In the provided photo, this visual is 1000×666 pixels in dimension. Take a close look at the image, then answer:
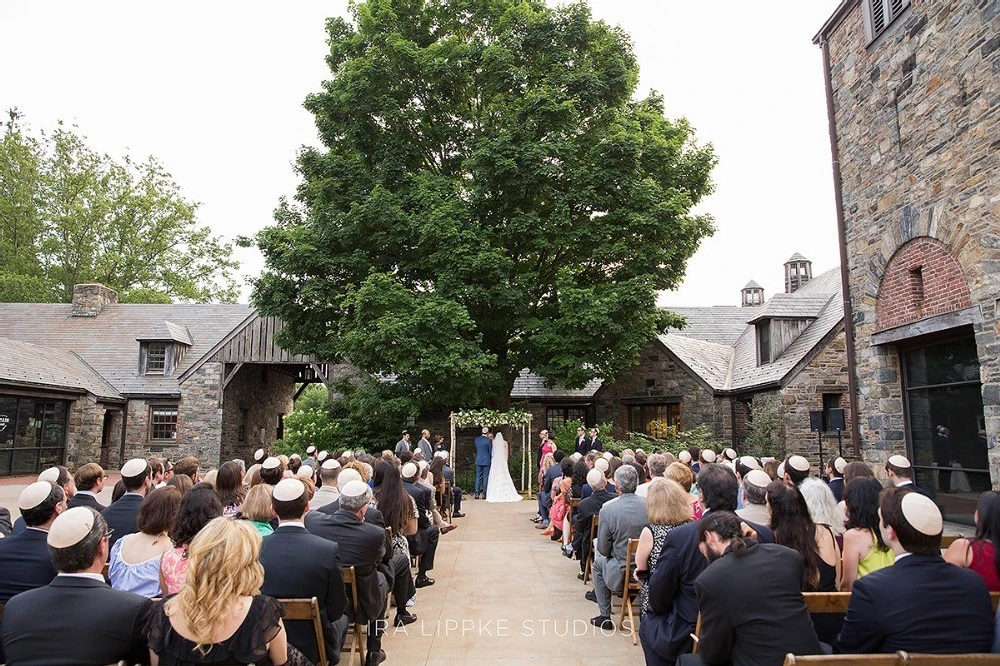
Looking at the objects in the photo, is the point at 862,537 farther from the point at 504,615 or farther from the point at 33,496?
the point at 33,496

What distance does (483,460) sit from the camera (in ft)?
59.7

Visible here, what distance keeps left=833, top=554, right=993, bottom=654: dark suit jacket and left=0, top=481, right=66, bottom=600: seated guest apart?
464 cm

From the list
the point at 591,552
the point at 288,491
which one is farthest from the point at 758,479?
the point at 591,552

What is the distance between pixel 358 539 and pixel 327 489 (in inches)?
74.2

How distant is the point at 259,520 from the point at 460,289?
12.3 m

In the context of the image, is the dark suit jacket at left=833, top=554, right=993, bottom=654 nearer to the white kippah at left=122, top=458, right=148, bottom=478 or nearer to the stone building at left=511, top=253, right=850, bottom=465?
the white kippah at left=122, top=458, right=148, bottom=478

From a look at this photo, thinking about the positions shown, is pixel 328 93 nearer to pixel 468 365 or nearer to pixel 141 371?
pixel 468 365

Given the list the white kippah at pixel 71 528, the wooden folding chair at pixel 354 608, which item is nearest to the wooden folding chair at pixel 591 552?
the wooden folding chair at pixel 354 608

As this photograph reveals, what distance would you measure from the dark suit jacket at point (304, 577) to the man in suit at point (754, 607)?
2.34m

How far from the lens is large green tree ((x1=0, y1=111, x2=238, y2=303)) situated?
36.2 metres

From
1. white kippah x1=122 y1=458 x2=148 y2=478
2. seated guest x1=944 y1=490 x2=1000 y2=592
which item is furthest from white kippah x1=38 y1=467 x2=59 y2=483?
seated guest x1=944 y1=490 x2=1000 y2=592

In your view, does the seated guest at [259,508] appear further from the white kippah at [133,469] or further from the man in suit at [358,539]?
the white kippah at [133,469]

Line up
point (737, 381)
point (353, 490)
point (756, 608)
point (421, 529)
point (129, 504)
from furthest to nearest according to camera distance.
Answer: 1. point (737, 381)
2. point (421, 529)
3. point (129, 504)
4. point (353, 490)
5. point (756, 608)

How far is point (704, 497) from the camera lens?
4.46 m
